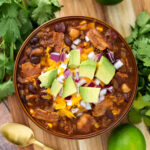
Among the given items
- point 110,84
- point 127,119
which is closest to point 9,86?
point 110,84

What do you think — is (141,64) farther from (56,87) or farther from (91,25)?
(56,87)

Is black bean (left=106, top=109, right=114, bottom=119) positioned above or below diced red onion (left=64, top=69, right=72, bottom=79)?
below

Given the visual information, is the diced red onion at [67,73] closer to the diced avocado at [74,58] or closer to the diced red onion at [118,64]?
the diced avocado at [74,58]

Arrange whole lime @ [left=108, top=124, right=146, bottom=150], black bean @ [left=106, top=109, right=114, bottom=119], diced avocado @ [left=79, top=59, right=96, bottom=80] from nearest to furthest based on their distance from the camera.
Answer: diced avocado @ [left=79, top=59, right=96, bottom=80] → black bean @ [left=106, top=109, right=114, bottom=119] → whole lime @ [left=108, top=124, right=146, bottom=150]

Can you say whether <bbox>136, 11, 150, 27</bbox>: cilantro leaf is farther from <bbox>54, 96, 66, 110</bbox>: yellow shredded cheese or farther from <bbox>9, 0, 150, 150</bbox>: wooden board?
<bbox>54, 96, 66, 110</bbox>: yellow shredded cheese

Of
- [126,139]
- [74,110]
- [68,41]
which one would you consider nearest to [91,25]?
[68,41]

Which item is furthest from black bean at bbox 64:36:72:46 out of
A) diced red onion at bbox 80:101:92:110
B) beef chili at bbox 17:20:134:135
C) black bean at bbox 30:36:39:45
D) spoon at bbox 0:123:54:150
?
spoon at bbox 0:123:54:150

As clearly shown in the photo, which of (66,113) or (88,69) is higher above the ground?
(88,69)
